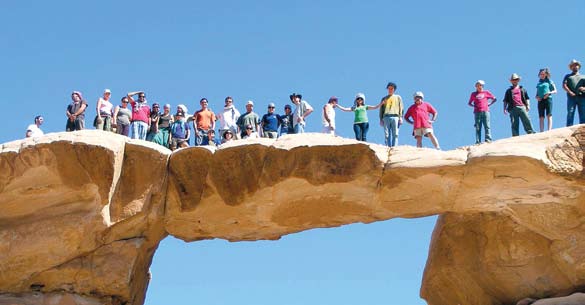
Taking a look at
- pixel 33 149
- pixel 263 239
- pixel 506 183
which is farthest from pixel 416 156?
pixel 33 149

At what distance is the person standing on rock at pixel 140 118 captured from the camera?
56.7ft

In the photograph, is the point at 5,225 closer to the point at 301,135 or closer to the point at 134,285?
the point at 134,285

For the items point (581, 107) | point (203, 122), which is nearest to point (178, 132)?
point (203, 122)

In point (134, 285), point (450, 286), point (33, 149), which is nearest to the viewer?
point (33, 149)

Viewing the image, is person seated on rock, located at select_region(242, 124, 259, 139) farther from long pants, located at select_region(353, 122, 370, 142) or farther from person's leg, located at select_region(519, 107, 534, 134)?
person's leg, located at select_region(519, 107, 534, 134)

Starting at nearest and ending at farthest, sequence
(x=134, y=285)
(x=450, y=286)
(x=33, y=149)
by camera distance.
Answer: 1. (x=33, y=149)
2. (x=134, y=285)
3. (x=450, y=286)

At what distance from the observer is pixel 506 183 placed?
51.0 ft

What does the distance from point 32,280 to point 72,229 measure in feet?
3.58

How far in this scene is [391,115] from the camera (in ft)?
55.2

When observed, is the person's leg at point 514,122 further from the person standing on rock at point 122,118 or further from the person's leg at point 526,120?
the person standing on rock at point 122,118

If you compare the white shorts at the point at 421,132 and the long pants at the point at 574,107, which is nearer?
the long pants at the point at 574,107

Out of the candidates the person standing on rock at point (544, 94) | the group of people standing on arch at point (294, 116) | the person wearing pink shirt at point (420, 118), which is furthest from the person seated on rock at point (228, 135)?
the person standing on rock at point (544, 94)

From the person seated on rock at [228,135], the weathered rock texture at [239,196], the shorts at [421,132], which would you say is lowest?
the weathered rock texture at [239,196]

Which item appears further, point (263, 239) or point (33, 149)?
point (263, 239)
